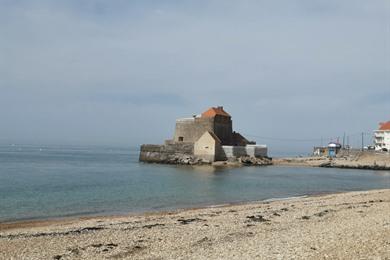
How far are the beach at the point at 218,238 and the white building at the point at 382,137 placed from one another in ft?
249

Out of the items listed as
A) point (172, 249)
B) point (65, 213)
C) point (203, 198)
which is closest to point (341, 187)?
point (203, 198)

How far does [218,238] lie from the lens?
11.2 metres

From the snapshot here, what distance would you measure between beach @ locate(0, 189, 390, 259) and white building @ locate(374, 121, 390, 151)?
2993 inches

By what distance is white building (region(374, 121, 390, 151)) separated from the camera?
85.9 metres

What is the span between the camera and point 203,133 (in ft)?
186

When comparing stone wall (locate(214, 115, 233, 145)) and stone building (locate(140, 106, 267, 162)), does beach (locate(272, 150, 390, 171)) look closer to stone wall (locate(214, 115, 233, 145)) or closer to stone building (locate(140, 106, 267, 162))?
stone building (locate(140, 106, 267, 162))

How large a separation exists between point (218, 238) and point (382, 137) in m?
84.0

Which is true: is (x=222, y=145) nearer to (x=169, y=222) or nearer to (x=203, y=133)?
(x=203, y=133)

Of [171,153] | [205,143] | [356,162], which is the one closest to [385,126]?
[356,162]

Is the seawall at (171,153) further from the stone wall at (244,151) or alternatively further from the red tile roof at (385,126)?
the red tile roof at (385,126)

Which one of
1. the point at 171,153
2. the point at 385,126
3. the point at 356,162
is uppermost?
the point at 385,126

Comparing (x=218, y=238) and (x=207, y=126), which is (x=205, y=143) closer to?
(x=207, y=126)

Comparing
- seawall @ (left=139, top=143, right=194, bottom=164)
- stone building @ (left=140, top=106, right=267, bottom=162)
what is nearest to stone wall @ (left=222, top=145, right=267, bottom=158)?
stone building @ (left=140, top=106, right=267, bottom=162)

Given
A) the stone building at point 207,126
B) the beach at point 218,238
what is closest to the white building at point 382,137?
the stone building at point 207,126
